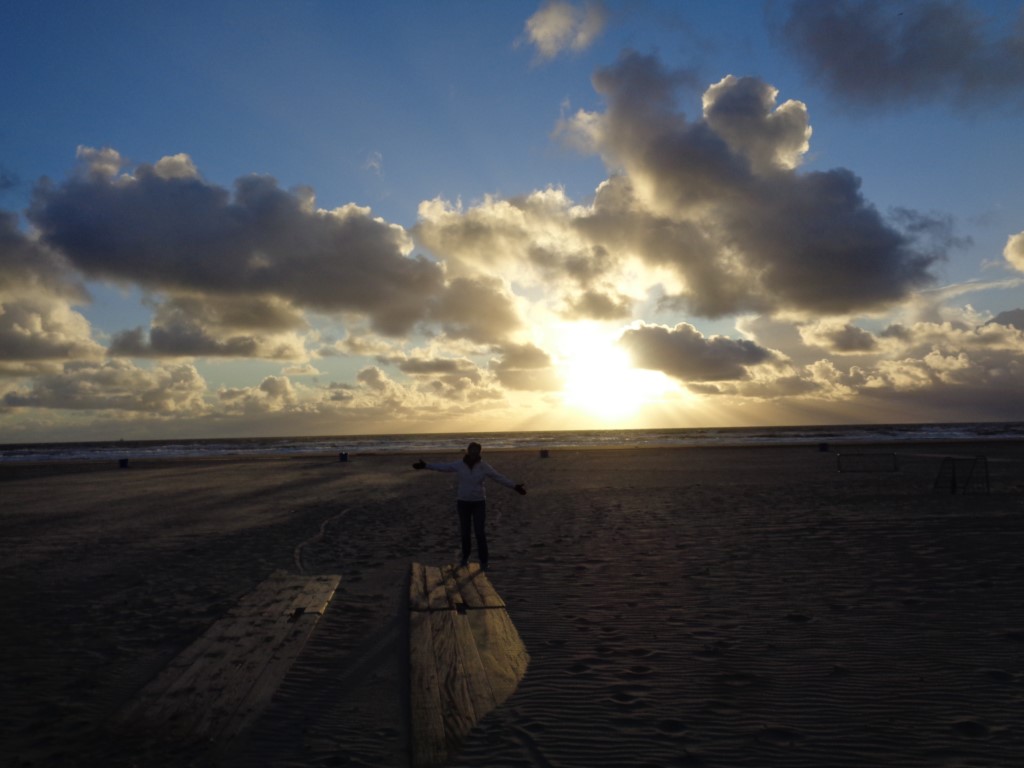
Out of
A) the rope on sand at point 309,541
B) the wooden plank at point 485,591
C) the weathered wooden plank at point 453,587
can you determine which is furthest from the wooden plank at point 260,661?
the rope on sand at point 309,541

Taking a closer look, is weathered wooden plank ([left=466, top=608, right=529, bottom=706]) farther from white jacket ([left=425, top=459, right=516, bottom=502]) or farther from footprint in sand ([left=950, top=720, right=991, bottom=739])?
footprint in sand ([left=950, top=720, right=991, bottom=739])

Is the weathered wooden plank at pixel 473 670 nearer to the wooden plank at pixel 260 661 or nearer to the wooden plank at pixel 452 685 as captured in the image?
the wooden plank at pixel 452 685

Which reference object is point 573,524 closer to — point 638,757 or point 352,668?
point 352,668

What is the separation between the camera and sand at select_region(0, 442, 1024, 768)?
16.1 feet

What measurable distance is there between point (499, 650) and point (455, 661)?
54 cm

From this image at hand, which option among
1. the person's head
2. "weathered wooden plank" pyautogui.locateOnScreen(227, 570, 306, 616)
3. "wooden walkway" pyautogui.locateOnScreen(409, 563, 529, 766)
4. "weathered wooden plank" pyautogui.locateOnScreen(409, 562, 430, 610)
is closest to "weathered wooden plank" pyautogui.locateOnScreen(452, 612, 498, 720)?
"wooden walkway" pyautogui.locateOnScreen(409, 563, 529, 766)

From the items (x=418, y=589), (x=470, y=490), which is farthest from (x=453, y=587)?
(x=470, y=490)

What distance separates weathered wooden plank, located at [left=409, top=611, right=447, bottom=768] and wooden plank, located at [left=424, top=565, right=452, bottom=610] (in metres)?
0.81

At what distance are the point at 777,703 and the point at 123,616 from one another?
7.42 metres

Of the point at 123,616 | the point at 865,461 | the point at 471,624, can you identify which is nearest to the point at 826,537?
the point at 471,624

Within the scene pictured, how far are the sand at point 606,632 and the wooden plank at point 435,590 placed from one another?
44 cm

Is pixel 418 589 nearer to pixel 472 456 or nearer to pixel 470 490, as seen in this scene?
pixel 470 490

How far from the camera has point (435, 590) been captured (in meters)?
9.38

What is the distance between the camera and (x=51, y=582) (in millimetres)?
10664
